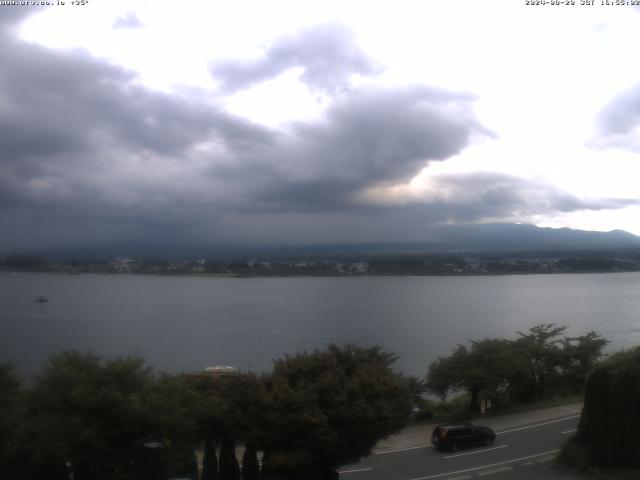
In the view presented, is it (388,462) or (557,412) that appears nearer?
(388,462)

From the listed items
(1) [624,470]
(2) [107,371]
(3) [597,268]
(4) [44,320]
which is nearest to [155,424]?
(2) [107,371]

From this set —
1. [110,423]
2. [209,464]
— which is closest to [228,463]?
[209,464]

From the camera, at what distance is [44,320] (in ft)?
215

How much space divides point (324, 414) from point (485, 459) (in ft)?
21.6

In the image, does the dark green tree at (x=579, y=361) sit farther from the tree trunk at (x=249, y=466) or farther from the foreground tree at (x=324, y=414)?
the tree trunk at (x=249, y=466)

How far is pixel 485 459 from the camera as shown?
16719 mm

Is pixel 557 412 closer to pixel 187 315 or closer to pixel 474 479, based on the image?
pixel 474 479

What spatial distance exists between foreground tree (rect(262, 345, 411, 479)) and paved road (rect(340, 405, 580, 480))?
3126 millimetres

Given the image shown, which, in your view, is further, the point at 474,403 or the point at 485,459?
the point at 474,403

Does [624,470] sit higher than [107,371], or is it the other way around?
[107,371]

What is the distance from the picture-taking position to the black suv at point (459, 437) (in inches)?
698

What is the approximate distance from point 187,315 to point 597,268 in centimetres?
10277

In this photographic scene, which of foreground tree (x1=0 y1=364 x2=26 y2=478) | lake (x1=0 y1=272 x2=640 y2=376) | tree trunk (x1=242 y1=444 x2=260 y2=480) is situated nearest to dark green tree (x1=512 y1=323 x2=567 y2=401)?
lake (x1=0 y1=272 x2=640 y2=376)

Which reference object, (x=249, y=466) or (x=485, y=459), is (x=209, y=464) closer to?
(x=249, y=466)
